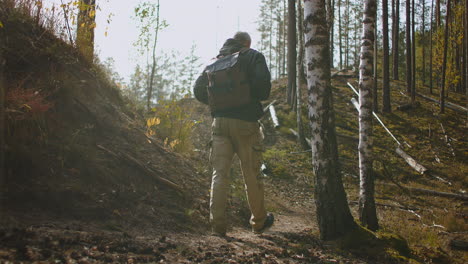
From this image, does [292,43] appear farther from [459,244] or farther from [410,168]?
[459,244]

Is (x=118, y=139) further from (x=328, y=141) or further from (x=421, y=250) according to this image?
(x=421, y=250)

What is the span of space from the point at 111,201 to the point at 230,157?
1.58 meters

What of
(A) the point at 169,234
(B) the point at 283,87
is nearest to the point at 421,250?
(A) the point at 169,234

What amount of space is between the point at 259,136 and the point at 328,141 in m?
0.88

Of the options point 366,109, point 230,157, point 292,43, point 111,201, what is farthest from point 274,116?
point 111,201

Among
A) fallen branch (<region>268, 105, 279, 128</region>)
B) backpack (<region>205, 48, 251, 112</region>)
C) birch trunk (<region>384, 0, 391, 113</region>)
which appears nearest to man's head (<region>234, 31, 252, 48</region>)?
backpack (<region>205, 48, 251, 112</region>)

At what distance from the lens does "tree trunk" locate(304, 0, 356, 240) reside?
3838 millimetres

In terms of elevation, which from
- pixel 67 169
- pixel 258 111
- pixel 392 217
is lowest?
pixel 392 217

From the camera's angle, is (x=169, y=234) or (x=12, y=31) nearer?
(x=169, y=234)

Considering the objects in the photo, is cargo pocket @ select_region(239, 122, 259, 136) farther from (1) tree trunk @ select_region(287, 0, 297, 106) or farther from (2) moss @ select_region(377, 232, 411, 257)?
(1) tree trunk @ select_region(287, 0, 297, 106)

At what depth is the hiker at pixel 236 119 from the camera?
392 centimetres

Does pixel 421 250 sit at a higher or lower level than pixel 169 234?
lower

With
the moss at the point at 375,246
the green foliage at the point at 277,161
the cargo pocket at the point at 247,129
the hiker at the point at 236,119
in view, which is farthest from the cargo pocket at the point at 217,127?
the green foliage at the point at 277,161

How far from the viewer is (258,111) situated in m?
4.11
